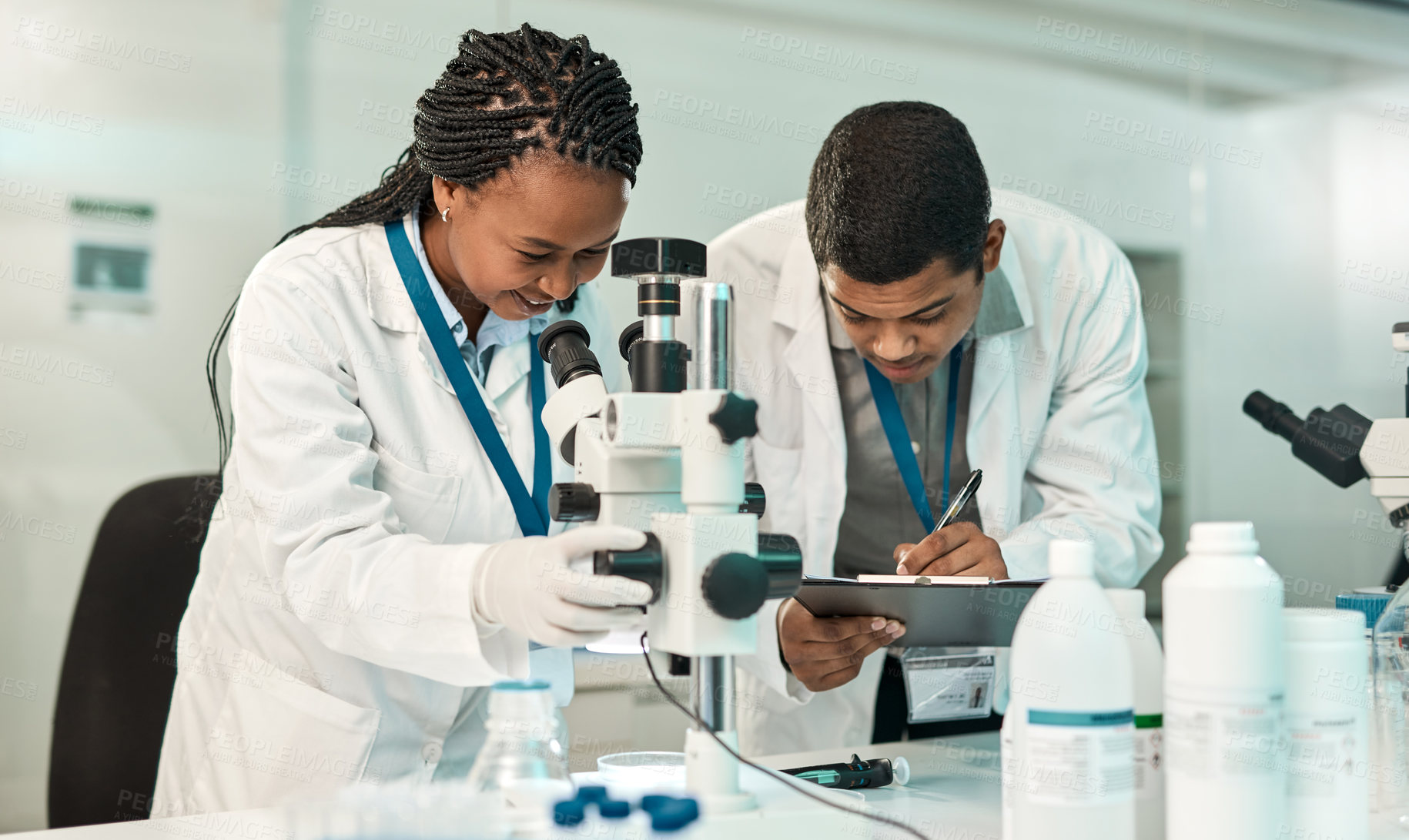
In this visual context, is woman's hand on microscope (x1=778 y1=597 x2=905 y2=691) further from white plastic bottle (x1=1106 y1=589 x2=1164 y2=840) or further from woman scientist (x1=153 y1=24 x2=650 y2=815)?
white plastic bottle (x1=1106 y1=589 x2=1164 y2=840)

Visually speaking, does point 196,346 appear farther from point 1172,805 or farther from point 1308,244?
point 1308,244

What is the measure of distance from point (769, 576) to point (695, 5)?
8.59ft

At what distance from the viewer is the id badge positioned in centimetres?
175

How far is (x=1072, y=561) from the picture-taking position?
0.89 m

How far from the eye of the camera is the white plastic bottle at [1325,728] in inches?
36.0

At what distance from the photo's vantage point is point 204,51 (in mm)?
2729

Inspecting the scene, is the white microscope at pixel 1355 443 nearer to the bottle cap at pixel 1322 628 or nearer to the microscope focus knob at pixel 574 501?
the bottle cap at pixel 1322 628

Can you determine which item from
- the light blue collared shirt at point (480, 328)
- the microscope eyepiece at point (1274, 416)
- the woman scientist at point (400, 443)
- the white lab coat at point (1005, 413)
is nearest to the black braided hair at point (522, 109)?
the woman scientist at point (400, 443)

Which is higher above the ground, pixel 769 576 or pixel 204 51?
pixel 204 51

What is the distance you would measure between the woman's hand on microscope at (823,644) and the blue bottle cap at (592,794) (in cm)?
63

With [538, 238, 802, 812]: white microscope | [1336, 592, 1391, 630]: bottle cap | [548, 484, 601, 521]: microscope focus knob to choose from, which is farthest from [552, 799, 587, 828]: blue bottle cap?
Answer: [1336, 592, 1391, 630]: bottle cap

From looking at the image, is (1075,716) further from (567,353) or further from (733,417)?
(567,353)

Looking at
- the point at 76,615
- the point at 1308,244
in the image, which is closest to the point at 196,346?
the point at 76,615

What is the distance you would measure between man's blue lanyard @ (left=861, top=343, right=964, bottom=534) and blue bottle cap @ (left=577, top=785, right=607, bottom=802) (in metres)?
1.01
